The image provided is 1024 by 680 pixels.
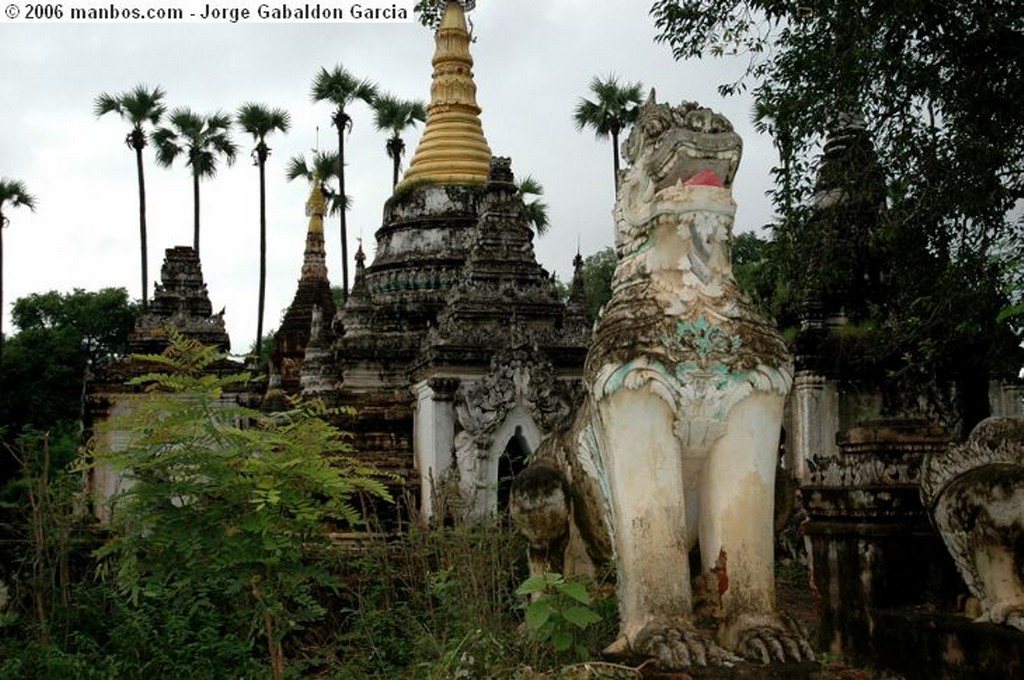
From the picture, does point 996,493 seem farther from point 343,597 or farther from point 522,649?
point 343,597

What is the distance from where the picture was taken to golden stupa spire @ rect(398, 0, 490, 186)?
74.0 feet

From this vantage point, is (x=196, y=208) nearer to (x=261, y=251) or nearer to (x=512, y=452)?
(x=261, y=251)

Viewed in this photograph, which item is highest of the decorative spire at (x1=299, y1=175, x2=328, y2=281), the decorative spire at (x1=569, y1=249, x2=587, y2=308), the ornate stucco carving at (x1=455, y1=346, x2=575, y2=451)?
the decorative spire at (x1=299, y1=175, x2=328, y2=281)

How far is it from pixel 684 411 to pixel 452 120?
60.9 ft

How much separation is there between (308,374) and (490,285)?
3689 mm

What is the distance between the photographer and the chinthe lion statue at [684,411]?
523 cm

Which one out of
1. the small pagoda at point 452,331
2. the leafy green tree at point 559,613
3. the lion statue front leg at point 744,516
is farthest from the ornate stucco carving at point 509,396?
the leafy green tree at point 559,613

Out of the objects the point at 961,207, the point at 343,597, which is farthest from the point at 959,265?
the point at 343,597

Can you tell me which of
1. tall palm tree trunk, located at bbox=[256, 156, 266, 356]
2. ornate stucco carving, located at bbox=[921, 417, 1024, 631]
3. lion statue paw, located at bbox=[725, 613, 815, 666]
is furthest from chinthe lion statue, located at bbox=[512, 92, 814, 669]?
tall palm tree trunk, located at bbox=[256, 156, 266, 356]

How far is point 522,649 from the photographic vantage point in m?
5.69

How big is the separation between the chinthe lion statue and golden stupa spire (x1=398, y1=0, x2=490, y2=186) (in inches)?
665

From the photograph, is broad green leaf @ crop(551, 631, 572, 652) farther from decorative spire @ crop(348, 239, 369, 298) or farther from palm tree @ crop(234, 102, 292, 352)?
palm tree @ crop(234, 102, 292, 352)

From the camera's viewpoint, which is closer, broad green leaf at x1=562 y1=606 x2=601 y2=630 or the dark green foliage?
broad green leaf at x1=562 y1=606 x2=601 y2=630

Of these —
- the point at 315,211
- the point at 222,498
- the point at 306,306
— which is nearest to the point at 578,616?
the point at 222,498
